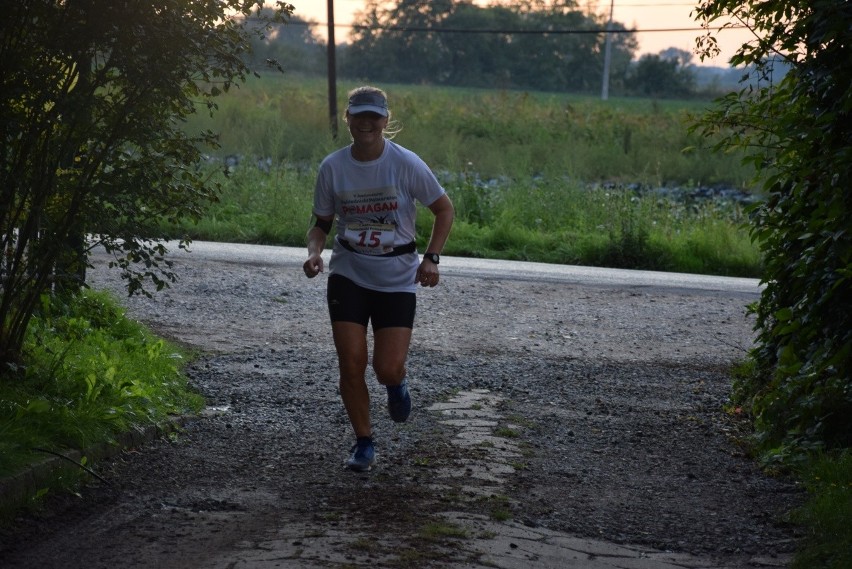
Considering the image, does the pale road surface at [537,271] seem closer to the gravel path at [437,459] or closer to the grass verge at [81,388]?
the gravel path at [437,459]

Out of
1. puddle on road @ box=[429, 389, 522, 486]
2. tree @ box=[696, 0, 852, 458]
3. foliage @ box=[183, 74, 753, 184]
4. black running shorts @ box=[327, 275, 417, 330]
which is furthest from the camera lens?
foliage @ box=[183, 74, 753, 184]

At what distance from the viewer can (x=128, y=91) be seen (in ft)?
23.1

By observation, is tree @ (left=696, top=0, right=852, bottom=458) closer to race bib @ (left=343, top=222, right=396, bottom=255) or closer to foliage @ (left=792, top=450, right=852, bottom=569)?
foliage @ (left=792, top=450, right=852, bottom=569)

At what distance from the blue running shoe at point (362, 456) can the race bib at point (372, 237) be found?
3.38ft

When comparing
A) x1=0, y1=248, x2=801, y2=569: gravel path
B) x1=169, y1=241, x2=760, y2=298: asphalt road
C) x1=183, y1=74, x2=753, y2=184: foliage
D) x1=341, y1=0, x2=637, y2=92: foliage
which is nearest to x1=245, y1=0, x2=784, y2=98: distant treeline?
x1=341, y1=0, x2=637, y2=92: foliage

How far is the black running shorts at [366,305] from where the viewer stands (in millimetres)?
6695

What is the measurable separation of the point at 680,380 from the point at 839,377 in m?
3.79

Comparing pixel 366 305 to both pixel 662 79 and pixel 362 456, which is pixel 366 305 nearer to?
pixel 362 456

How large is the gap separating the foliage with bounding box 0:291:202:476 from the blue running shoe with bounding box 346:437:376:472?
131 cm

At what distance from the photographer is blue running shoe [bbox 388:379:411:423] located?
7.00 meters

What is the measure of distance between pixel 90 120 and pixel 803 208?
4137mm

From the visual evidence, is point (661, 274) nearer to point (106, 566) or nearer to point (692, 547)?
point (692, 547)

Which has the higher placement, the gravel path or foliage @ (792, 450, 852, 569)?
foliage @ (792, 450, 852, 569)

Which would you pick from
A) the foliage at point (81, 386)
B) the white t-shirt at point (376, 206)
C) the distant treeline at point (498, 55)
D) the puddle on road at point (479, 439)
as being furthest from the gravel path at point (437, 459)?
the distant treeline at point (498, 55)
